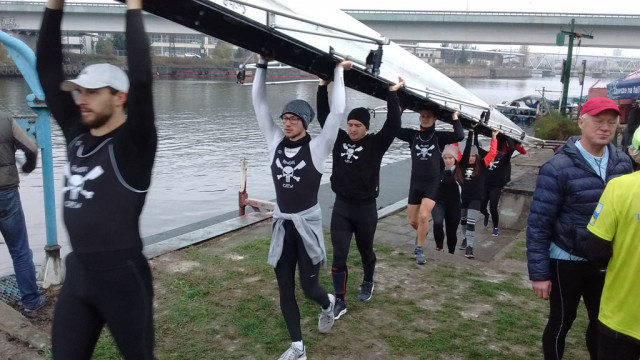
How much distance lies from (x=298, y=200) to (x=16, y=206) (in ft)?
8.67

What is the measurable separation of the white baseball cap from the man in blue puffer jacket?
2.55 m

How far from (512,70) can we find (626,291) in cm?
15028

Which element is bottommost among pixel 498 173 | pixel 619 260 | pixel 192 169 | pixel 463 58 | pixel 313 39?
pixel 192 169

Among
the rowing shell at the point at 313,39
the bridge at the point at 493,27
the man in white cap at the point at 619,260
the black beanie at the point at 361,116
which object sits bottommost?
the man in white cap at the point at 619,260

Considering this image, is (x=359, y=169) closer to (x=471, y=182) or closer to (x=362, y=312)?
(x=362, y=312)

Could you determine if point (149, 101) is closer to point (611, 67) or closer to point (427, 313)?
point (427, 313)

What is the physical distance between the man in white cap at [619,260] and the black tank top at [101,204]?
232 centimetres

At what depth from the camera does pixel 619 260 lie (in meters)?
2.65

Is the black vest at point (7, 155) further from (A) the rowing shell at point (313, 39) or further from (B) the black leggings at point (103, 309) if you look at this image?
(B) the black leggings at point (103, 309)

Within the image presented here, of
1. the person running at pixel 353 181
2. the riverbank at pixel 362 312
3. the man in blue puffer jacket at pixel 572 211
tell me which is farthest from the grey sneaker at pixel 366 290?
the man in blue puffer jacket at pixel 572 211

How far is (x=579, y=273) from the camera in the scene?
3.23 metres

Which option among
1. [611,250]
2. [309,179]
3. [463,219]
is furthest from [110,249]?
[463,219]

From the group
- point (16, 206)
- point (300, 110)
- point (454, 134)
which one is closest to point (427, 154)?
point (454, 134)

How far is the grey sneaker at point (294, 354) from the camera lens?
386cm
